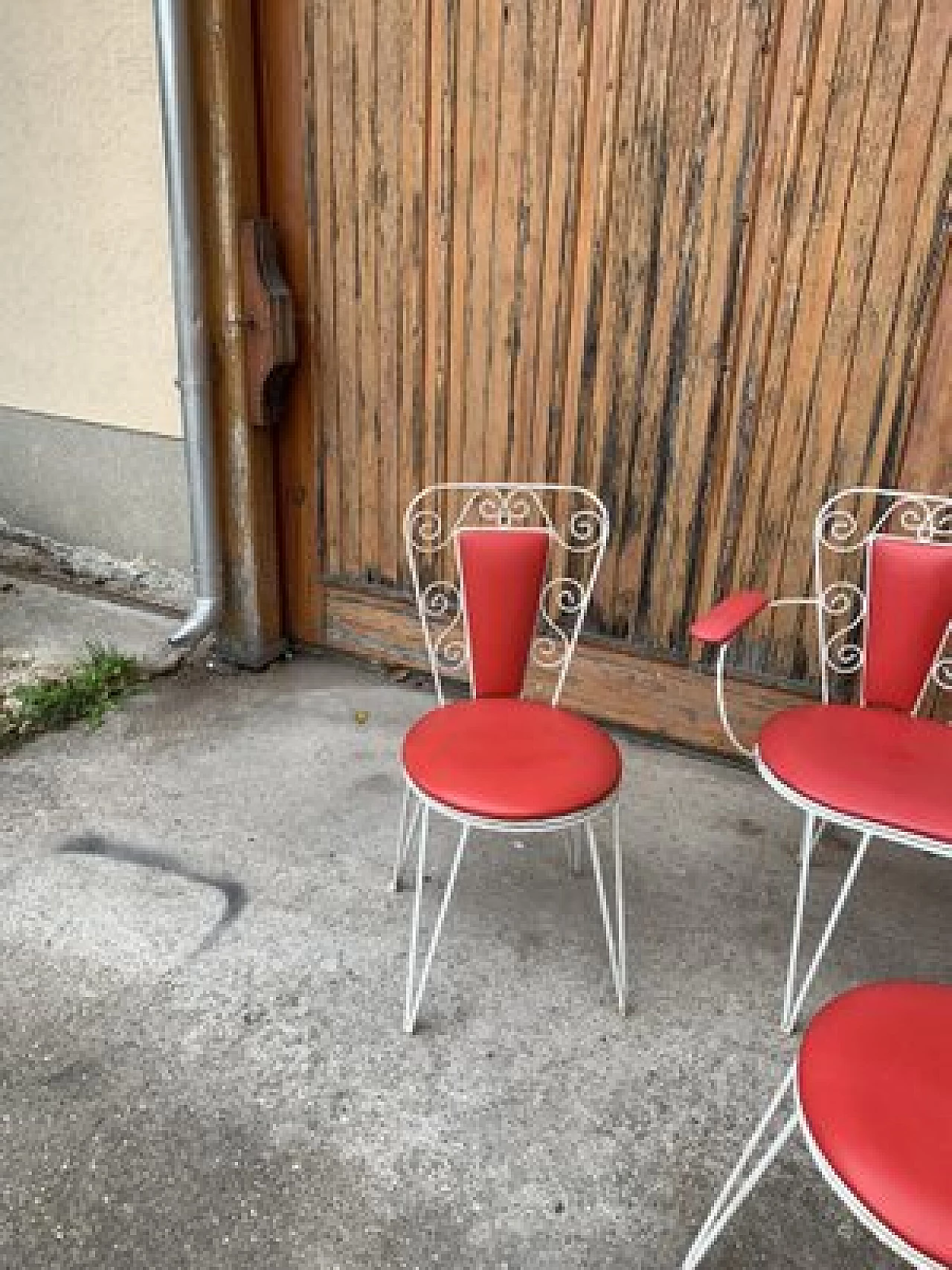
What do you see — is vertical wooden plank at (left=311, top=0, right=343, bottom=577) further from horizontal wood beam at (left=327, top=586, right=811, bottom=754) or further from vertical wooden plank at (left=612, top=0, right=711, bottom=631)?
vertical wooden plank at (left=612, top=0, right=711, bottom=631)

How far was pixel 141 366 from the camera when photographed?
3223mm

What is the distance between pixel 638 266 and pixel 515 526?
760mm

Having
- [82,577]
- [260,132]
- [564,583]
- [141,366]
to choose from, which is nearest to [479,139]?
[260,132]

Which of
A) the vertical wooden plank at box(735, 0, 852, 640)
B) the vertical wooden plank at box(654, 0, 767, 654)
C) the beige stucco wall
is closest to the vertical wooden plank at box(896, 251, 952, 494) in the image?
the vertical wooden plank at box(735, 0, 852, 640)

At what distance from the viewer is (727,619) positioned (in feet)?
5.95

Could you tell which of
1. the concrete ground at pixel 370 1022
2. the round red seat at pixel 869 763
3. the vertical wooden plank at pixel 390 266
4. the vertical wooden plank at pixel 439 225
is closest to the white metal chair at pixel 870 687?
the round red seat at pixel 869 763

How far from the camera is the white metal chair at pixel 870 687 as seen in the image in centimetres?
158

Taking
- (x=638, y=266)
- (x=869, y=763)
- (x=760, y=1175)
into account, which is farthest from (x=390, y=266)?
(x=760, y=1175)

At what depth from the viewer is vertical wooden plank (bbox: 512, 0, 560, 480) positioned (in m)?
2.26

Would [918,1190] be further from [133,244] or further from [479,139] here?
[133,244]

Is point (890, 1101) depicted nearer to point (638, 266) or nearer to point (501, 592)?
point (501, 592)

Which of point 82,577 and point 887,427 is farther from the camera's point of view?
point 82,577

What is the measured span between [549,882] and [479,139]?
75.9 inches

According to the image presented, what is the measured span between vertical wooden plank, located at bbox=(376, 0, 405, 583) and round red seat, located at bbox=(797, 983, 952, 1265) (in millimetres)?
2079
